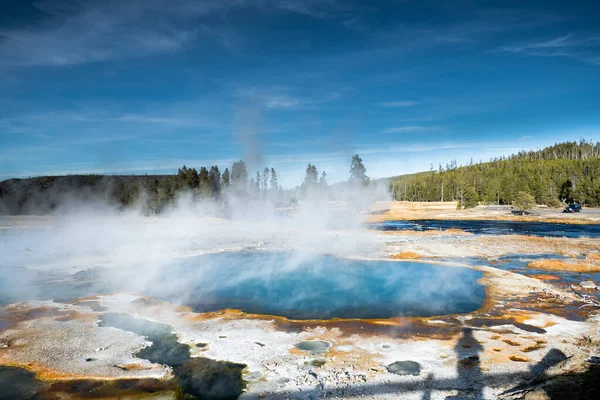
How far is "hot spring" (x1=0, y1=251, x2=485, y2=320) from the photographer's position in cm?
969

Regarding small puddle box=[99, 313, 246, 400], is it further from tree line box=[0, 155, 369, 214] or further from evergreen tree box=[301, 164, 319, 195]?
evergreen tree box=[301, 164, 319, 195]

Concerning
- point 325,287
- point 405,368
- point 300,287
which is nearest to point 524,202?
point 325,287

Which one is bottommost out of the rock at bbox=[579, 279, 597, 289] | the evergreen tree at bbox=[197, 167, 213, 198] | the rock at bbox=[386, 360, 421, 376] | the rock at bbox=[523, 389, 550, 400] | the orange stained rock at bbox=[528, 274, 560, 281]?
the rock at bbox=[386, 360, 421, 376]

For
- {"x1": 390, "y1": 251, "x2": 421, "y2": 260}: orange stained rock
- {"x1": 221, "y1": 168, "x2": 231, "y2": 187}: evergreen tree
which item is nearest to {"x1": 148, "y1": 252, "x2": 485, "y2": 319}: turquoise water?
{"x1": 390, "y1": 251, "x2": 421, "y2": 260}: orange stained rock

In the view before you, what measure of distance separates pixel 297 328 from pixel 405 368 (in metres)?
2.71

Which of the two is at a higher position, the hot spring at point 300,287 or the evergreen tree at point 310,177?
the evergreen tree at point 310,177

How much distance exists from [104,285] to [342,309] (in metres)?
7.93

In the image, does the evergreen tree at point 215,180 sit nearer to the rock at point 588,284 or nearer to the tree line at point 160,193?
the tree line at point 160,193

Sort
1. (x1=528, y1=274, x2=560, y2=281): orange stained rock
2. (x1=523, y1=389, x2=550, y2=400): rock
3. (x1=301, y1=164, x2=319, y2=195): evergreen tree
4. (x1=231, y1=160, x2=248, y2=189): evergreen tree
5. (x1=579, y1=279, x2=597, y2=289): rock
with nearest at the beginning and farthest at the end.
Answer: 1. (x1=523, y1=389, x2=550, y2=400): rock
2. (x1=579, y1=279, x2=597, y2=289): rock
3. (x1=528, y1=274, x2=560, y2=281): orange stained rock
4. (x1=231, y1=160, x2=248, y2=189): evergreen tree
5. (x1=301, y1=164, x2=319, y2=195): evergreen tree

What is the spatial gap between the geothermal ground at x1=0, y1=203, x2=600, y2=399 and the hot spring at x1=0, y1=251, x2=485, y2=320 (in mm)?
78

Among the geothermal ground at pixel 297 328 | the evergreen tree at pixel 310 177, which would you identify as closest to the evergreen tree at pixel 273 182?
the evergreen tree at pixel 310 177

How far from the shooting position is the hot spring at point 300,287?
9.69 meters

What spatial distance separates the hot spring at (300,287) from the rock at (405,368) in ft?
9.05

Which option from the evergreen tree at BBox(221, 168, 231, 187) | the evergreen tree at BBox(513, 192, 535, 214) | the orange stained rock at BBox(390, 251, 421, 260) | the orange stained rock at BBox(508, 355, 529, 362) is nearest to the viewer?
the orange stained rock at BBox(508, 355, 529, 362)
